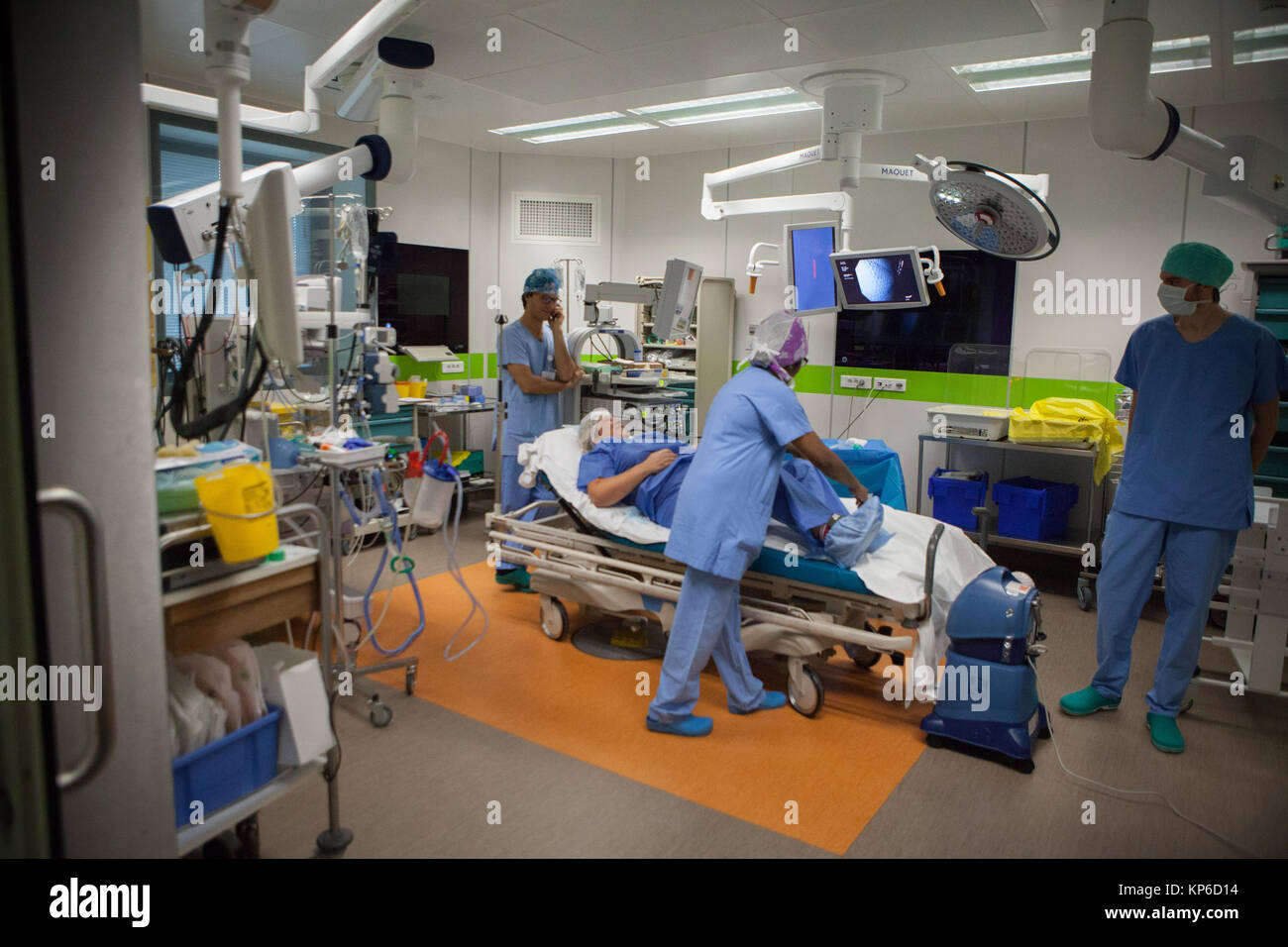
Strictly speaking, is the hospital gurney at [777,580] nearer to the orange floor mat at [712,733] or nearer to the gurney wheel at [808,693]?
the gurney wheel at [808,693]

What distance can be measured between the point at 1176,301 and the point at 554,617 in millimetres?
2747

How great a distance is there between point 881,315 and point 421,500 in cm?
405

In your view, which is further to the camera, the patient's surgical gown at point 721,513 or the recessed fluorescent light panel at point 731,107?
the recessed fluorescent light panel at point 731,107

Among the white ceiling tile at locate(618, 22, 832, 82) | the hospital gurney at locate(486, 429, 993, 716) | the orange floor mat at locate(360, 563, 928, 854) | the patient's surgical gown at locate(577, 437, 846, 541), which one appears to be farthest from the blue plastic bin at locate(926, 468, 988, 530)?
the white ceiling tile at locate(618, 22, 832, 82)

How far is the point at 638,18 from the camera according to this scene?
12.0ft

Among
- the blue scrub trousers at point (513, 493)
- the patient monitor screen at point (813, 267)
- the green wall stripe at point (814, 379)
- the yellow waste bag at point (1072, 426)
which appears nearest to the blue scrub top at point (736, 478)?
the blue scrub trousers at point (513, 493)

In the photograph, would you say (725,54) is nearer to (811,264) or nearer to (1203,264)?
(811,264)

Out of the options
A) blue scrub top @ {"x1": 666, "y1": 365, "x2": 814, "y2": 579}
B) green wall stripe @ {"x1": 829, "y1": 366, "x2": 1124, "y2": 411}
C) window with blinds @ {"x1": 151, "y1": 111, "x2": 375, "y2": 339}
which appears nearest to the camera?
blue scrub top @ {"x1": 666, "y1": 365, "x2": 814, "y2": 579}

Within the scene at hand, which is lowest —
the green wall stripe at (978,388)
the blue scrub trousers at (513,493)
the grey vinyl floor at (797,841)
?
the grey vinyl floor at (797,841)

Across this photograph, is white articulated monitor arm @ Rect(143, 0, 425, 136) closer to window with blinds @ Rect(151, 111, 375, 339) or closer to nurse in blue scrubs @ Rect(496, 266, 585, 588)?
window with blinds @ Rect(151, 111, 375, 339)

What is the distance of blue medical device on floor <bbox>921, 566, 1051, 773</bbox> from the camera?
2883 mm

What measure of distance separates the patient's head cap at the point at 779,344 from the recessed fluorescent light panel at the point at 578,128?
2.90 meters

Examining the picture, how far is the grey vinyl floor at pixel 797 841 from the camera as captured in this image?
8.05ft

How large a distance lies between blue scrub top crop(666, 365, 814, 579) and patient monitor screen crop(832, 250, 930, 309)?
1.88m
